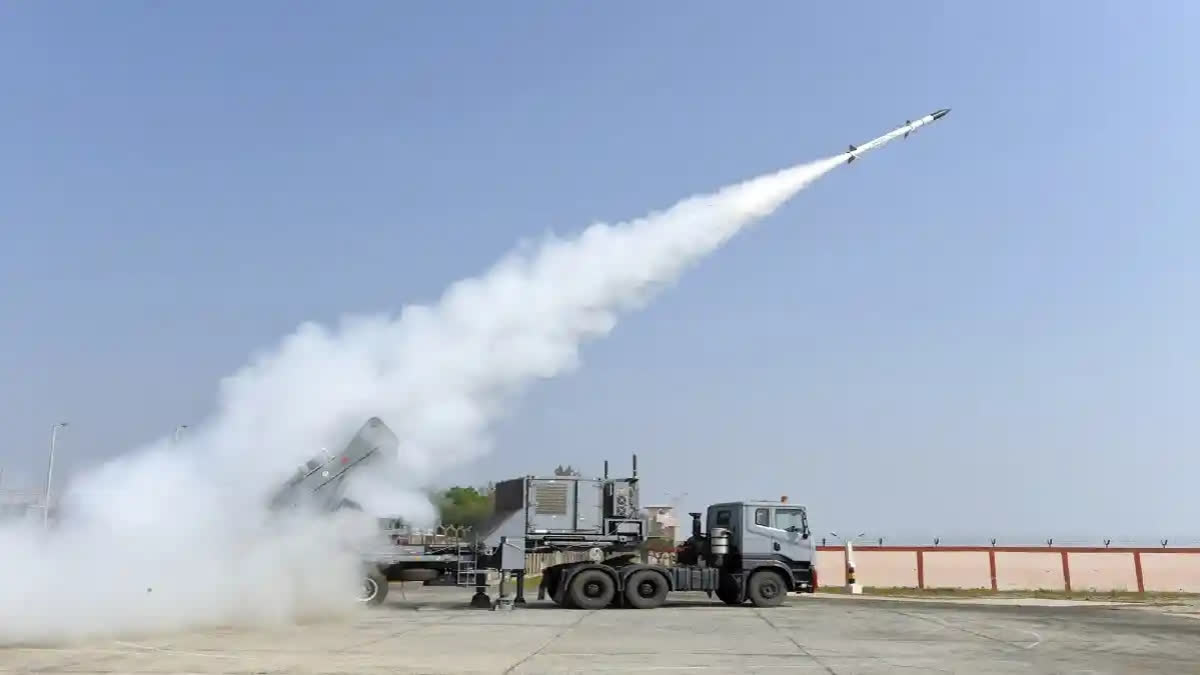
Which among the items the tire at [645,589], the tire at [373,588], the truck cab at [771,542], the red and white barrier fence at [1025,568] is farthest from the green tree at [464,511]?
the red and white barrier fence at [1025,568]

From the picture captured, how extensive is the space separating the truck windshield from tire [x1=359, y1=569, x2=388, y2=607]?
37.0ft

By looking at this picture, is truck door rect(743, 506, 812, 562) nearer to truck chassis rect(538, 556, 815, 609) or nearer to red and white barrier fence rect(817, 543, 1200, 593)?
truck chassis rect(538, 556, 815, 609)

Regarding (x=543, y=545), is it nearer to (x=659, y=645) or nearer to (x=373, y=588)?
(x=373, y=588)

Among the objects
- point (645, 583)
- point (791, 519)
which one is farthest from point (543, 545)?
point (791, 519)

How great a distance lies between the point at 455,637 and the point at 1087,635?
1266 centimetres

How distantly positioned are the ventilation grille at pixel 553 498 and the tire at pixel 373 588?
4.88 m

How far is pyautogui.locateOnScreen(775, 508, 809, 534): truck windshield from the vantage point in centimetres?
2884

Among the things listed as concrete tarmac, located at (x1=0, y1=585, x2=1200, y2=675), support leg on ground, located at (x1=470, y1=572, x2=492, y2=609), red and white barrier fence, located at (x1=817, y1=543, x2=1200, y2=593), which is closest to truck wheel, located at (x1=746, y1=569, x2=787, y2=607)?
concrete tarmac, located at (x1=0, y1=585, x2=1200, y2=675)

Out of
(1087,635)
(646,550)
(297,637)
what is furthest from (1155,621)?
(297,637)

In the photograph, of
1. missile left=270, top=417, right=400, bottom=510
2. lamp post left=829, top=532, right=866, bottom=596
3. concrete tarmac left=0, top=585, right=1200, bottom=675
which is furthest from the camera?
lamp post left=829, top=532, right=866, bottom=596

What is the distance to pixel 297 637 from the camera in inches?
713

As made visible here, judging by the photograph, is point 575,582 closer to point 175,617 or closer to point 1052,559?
point 175,617

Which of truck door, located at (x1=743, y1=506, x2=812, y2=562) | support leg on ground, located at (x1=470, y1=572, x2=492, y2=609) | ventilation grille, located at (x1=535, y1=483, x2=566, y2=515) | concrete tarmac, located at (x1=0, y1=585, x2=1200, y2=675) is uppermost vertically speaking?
ventilation grille, located at (x1=535, y1=483, x2=566, y2=515)

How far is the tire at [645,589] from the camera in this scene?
2673 centimetres
